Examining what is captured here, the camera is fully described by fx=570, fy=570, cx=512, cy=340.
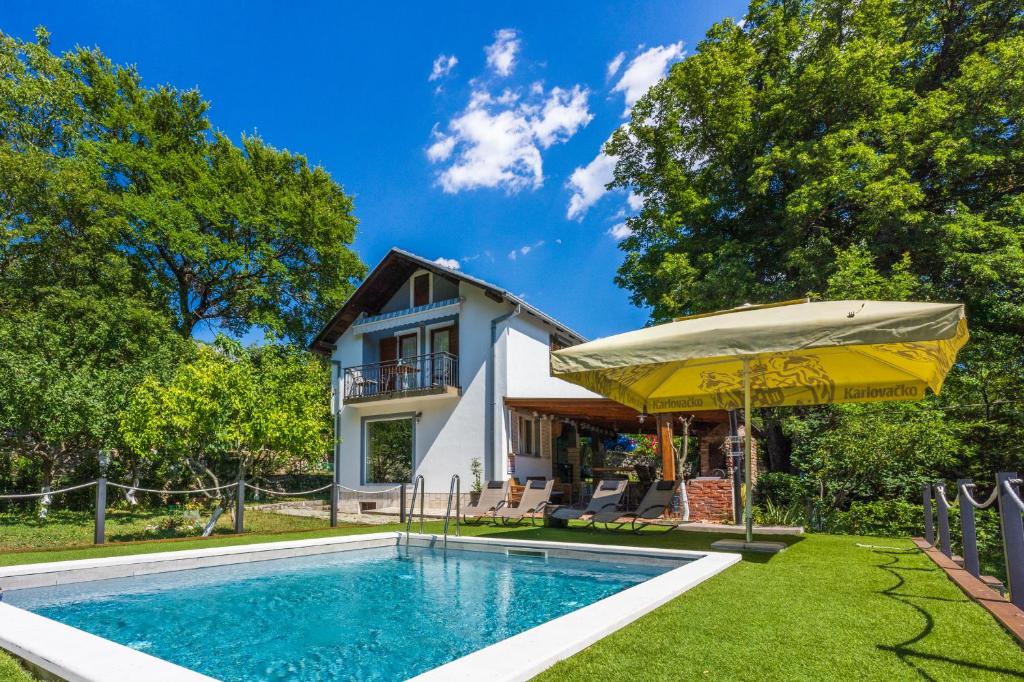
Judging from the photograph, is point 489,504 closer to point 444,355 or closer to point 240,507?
point 240,507

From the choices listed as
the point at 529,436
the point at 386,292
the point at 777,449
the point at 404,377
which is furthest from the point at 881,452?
the point at 386,292

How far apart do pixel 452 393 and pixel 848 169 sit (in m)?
11.7

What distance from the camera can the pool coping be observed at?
108 inches

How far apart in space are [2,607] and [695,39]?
20378 mm

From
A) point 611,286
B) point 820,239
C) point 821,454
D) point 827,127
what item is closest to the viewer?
point 821,454

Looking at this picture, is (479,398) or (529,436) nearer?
(479,398)

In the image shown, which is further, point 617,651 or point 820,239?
point 820,239

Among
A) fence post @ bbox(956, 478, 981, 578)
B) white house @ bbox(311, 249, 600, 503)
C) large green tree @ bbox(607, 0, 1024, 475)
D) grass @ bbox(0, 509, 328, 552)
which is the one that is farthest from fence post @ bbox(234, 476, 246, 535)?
large green tree @ bbox(607, 0, 1024, 475)

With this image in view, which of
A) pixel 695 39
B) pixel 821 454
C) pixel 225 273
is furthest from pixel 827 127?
pixel 225 273

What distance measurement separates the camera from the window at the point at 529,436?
1748 cm

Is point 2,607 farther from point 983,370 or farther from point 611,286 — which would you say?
point 611,286

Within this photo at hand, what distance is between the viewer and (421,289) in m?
18.9

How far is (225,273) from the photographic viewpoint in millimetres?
22781

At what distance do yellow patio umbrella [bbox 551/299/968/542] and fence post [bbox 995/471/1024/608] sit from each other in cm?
140
